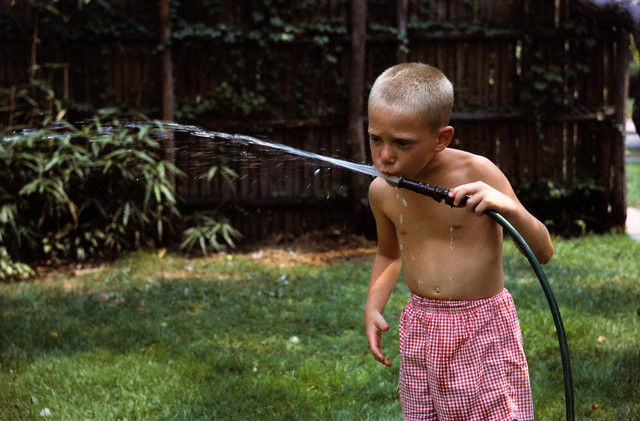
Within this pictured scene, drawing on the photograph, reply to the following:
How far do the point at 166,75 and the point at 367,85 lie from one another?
185cm

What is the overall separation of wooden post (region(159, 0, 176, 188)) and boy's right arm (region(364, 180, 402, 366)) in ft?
13.6

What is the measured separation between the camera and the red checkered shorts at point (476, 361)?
202 cm

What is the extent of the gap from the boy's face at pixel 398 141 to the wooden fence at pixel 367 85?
4366 mm

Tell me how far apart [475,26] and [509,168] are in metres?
1.37

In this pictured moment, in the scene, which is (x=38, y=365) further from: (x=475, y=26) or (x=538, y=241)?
(x=475, y=26)

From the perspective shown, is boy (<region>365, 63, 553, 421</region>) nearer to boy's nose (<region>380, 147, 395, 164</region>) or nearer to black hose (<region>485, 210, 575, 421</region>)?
boy's nose (<region>380, 147, 395, 164</region>)

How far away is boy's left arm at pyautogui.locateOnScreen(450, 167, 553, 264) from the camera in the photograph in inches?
64.2

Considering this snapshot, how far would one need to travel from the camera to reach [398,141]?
72.4 inches

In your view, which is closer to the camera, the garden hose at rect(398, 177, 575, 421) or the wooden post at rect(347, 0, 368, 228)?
the garden hose at rect(398, 177, 575, 421)

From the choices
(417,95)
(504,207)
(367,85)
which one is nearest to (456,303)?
(504,207)

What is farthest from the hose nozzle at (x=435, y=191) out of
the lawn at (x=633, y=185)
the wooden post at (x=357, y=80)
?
the lawn at (x=633, y=185)

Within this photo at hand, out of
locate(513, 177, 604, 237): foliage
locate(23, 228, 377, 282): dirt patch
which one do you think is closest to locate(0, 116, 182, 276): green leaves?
locate(23, 228, 377, 282): dirt patch

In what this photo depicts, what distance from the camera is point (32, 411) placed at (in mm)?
2979

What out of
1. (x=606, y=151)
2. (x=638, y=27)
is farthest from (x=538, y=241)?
(x=606, y=151)
